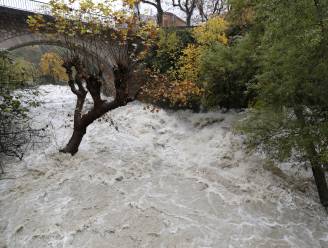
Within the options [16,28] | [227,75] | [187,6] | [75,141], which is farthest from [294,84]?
[187,6]

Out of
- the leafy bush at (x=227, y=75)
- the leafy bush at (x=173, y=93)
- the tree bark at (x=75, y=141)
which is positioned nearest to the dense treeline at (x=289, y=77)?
the leafy bush at (x=227, y=75)

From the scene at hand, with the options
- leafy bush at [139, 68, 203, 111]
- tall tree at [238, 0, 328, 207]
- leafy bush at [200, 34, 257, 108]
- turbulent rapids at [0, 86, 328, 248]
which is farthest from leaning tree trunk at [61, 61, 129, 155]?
leafy bush at [200, 34, 257, 108]

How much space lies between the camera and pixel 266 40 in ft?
26.0

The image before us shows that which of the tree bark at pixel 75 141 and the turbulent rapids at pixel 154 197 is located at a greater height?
the tree bark at pixel 75 141

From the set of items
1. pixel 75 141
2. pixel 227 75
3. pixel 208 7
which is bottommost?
pixel 75 141

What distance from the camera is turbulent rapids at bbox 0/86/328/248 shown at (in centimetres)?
721

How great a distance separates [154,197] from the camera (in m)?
8.56

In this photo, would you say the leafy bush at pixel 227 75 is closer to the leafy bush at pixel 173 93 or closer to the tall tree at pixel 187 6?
the leafy bush at pixel 173 93

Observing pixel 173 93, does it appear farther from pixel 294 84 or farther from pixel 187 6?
pixel 187 6

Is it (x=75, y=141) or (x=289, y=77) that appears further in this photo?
(x=75, y=141)

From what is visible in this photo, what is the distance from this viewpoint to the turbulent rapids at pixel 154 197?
7.21 metres

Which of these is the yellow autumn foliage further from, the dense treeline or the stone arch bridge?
the dense treeline

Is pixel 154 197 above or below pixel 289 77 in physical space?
below

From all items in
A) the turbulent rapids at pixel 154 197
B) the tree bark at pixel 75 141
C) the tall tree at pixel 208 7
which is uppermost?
the tall tree at pixel 208 7
